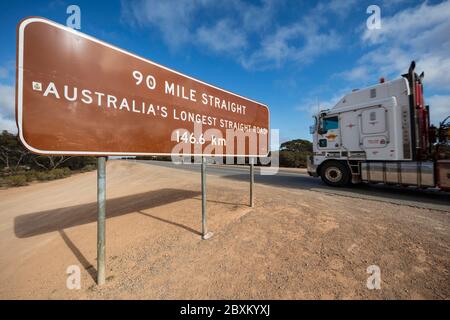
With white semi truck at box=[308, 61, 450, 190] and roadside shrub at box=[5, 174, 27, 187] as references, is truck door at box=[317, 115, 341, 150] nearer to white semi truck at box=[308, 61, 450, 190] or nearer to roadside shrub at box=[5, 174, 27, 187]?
white semi truck at box=[308, 61, 450, 190]

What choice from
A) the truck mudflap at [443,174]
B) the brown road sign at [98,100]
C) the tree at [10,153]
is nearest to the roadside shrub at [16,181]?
the tree at [10,153]

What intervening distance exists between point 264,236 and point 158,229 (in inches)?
84.7

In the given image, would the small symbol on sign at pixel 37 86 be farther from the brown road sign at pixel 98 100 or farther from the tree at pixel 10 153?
the tree at pixel 10 153

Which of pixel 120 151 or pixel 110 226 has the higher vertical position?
pixel 120 151

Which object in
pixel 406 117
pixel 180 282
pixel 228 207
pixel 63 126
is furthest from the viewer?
pixel 406 117

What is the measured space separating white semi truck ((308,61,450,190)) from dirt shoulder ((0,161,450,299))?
93.7 inches

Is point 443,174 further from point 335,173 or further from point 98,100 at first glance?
point 98,100

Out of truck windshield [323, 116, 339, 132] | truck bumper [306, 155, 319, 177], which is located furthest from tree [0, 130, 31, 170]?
truck windshield [323, 116, 339, 132]

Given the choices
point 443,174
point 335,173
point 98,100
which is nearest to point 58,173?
point 98,100

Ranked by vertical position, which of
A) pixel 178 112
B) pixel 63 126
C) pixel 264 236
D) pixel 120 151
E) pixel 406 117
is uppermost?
pixel 406 117

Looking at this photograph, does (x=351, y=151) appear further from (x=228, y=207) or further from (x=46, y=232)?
(x=46, y=232)

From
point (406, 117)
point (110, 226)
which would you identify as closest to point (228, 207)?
point (110, 226)

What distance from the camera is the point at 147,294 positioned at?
7.53 feet

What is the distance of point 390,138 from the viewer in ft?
23.1
